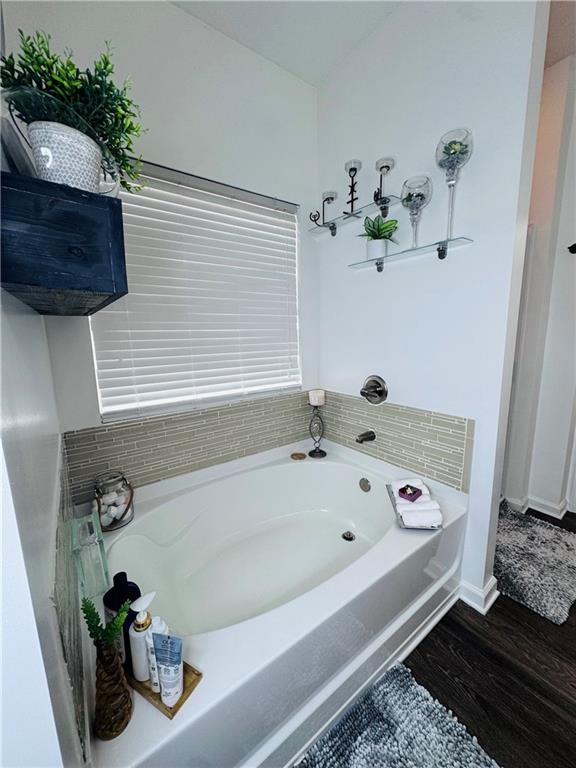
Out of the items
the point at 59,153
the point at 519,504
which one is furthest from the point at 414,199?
the point at 519,504

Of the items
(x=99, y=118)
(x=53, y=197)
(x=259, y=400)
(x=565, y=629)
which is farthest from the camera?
(x=259, y=400)

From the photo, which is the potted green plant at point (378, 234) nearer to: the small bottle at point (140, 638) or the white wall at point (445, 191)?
the white wall at point (445, 191)

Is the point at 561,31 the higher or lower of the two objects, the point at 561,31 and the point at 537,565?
the higher

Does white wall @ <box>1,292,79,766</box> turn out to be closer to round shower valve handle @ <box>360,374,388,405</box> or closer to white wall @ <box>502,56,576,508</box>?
round shower valve handle @ <box>360,374,388,405</box>

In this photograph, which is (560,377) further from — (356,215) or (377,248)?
(356,215)

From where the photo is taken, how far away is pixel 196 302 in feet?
5.41

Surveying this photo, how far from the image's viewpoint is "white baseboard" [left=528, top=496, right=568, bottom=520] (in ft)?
7.43

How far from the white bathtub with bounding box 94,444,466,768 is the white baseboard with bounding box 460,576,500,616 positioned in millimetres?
54

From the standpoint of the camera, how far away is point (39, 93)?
61cm

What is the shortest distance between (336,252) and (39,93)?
5.29ft

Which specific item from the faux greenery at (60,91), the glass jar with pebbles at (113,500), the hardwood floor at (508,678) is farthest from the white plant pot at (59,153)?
the hardwood floor at (508,678)

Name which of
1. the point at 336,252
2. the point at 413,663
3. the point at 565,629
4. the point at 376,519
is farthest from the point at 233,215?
the point at 565,629

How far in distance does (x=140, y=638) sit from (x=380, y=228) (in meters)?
1.86

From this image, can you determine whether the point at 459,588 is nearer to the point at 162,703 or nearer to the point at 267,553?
the point at 267,553
